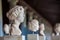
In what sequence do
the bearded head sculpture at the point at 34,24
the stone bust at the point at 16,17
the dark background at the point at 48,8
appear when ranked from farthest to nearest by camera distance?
the dark background at the point at 48,8
the bearded head sculpture at the point at 34,24
the stone bust at the point at 16,17

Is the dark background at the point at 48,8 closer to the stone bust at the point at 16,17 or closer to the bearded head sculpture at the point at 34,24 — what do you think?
the bearded head sculpture at the point at 34,24

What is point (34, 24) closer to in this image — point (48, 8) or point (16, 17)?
point (16, 17)

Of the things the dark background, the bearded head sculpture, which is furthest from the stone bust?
the dark background

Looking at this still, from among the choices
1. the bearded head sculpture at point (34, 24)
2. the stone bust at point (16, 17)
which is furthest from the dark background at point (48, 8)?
the stone bust at point (16, 17)

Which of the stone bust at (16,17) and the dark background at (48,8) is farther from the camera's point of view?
the dark background at (48,8)

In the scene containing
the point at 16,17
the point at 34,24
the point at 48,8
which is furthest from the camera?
the point at 48,8

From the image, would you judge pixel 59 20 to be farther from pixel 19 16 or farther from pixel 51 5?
pixel 19 16

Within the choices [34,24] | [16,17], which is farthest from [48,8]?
[16,17]

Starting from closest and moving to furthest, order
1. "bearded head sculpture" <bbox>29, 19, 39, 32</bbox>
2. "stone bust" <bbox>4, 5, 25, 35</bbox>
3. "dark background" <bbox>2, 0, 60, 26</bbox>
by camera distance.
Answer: "stone bust" <bbox>4, 5, 25, 35</bbox> → "bearded head sculpture" <bbox>29, 19, 39, 32</bbox> → "dark background" <bbox>2, 0, 60, 26</bbox>

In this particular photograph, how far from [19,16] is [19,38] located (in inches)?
8.4

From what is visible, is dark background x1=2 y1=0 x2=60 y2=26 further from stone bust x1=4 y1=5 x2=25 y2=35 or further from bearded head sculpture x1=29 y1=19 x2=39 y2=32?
stone bust x1=4 y1=5 x2=25 y2=35

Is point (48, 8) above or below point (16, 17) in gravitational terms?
above

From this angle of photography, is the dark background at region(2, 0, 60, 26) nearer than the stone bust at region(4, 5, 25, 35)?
No

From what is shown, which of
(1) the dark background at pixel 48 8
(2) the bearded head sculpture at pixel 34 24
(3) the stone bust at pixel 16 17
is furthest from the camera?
(1) the dark background at pixel 48 8
